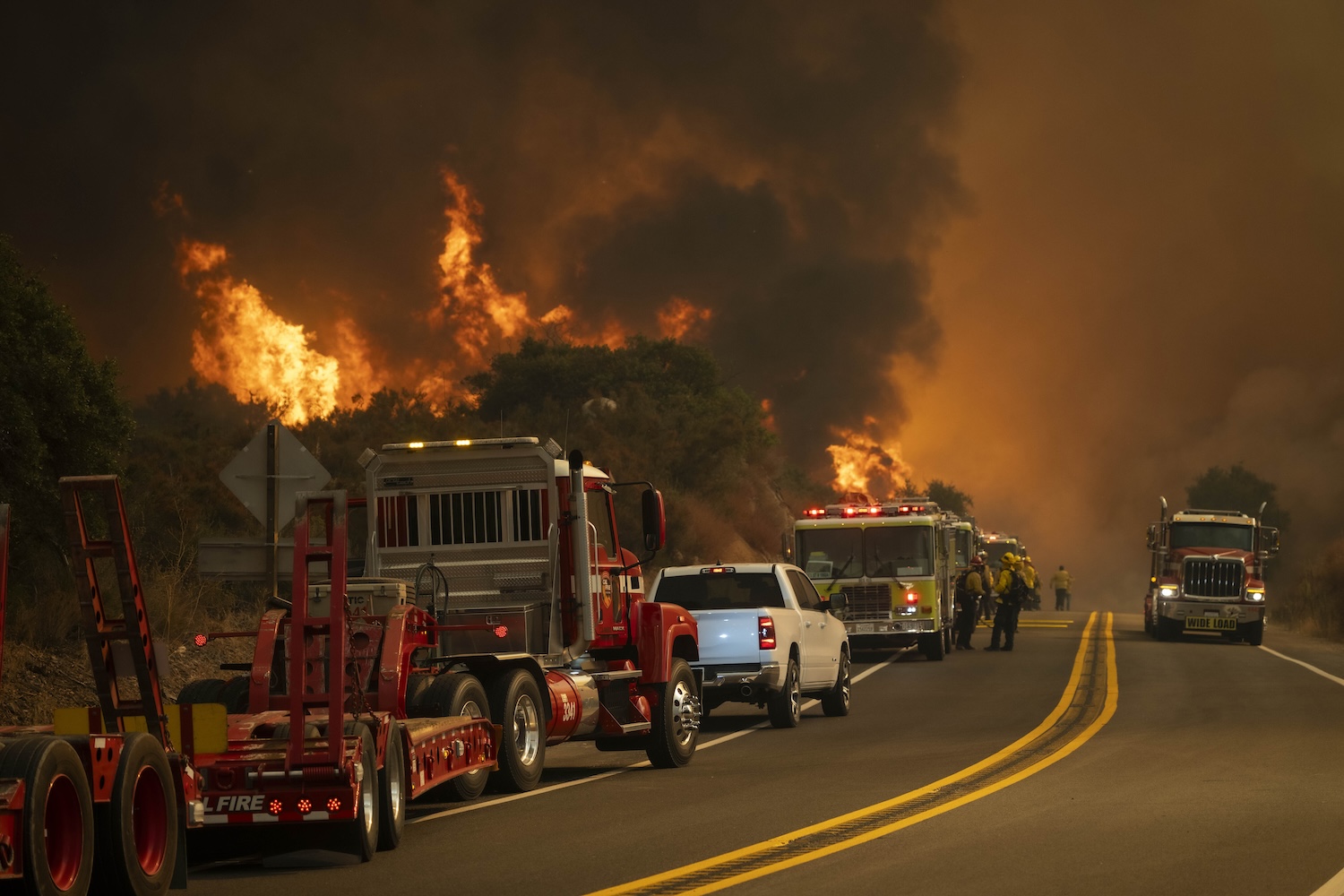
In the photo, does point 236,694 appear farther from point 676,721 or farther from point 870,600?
point 870,600

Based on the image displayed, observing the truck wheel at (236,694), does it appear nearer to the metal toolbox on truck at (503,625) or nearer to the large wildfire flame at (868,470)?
the metal toolbox on truck at (503,625)

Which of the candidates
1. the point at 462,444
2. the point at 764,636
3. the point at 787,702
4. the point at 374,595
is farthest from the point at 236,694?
the point at 787,702

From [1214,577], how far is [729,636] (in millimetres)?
22385

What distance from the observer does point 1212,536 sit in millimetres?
38438

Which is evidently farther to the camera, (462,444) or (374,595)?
(462,444)

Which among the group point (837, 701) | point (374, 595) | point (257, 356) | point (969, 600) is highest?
point (257, 356)

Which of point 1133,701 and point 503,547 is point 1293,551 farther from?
point 503,547

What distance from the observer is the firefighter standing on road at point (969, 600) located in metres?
32.2

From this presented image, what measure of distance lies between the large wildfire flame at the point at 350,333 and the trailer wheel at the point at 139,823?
61.2 meters

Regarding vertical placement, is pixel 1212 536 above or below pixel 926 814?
above

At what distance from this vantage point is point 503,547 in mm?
13883

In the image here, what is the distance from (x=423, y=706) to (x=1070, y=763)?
5.86 metres

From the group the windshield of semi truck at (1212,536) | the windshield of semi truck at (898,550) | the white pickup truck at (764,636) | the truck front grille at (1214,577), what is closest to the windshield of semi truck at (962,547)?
the windshield of semi truck at (1212,536)

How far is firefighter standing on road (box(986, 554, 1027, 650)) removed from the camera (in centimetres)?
3095
